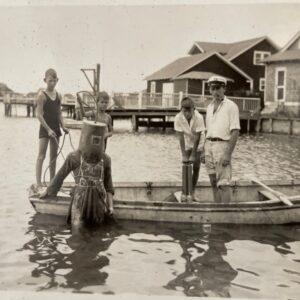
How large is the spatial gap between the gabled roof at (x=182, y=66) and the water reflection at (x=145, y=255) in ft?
85.6

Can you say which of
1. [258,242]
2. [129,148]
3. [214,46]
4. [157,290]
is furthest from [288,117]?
[157,290]

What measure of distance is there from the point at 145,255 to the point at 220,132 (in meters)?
1.77

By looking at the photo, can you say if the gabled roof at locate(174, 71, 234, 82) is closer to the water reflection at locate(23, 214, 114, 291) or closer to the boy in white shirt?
the boy in white shirt

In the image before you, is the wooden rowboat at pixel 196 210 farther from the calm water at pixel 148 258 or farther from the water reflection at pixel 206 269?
the water reflection at pixel 206 269

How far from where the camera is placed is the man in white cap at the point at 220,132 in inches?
226

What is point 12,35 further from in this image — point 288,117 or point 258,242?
point 288,117

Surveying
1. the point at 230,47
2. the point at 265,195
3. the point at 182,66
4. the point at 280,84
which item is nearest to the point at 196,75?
the point at 182,66

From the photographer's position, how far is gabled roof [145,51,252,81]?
31.5 metres

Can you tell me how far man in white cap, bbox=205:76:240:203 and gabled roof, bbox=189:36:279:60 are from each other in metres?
28.2

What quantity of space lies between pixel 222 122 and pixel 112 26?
111 inches

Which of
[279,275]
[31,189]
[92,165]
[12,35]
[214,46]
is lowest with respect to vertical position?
[279,275]

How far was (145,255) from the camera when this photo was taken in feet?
16.4

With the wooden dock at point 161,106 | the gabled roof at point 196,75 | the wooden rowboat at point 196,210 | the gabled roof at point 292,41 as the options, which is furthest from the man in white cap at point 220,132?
the gabled roof at point 196,75

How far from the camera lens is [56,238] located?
551 cm
